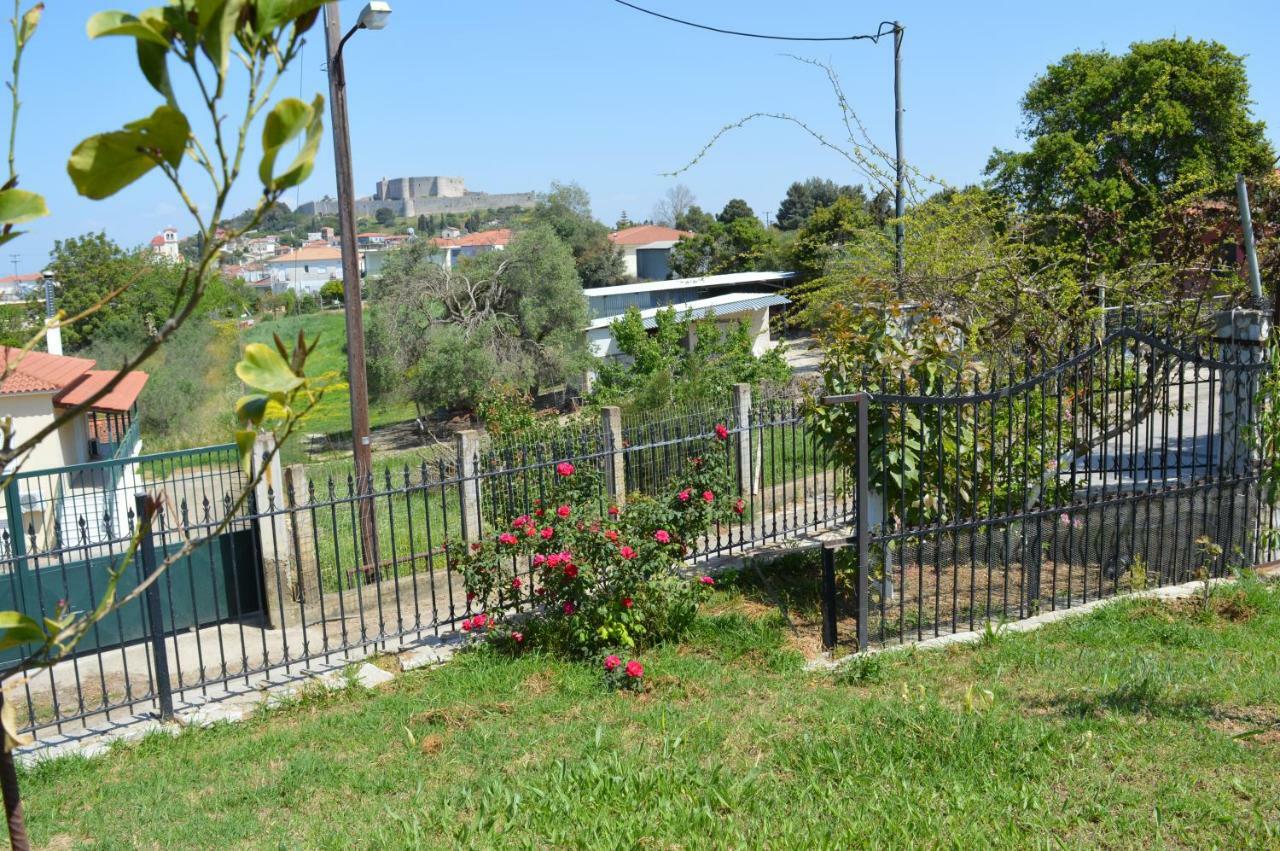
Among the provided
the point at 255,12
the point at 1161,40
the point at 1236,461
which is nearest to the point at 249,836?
the point at 255,12

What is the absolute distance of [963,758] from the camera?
4117mm

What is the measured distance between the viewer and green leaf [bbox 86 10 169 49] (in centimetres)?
115

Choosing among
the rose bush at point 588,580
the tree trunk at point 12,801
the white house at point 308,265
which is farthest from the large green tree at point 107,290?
the white house at point 308,265

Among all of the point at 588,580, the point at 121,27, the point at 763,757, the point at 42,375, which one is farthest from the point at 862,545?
the point at 42,375

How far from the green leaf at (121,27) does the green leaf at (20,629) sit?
28.6 inches

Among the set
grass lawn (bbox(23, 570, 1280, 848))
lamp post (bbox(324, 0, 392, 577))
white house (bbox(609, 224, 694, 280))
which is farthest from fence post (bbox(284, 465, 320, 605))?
white house (bbox(609, 224, 694, 280))

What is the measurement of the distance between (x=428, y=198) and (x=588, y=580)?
524ft

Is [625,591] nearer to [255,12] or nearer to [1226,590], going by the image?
[1226,590]

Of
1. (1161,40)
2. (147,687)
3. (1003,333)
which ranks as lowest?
(147,687)

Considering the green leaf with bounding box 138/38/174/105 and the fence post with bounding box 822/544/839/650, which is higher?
the green leaf with bounding box 138/38/174/105

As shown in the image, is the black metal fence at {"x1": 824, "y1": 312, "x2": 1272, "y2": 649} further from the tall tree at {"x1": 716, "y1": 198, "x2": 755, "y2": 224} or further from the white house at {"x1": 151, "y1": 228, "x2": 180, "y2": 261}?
the tall tree at {"x1": 716, "y1": 198, "x2": 755, "y2": 224}

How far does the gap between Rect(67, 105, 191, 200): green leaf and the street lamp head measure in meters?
8.38

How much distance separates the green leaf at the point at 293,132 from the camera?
1188mm

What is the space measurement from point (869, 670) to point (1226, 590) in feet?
8.08
